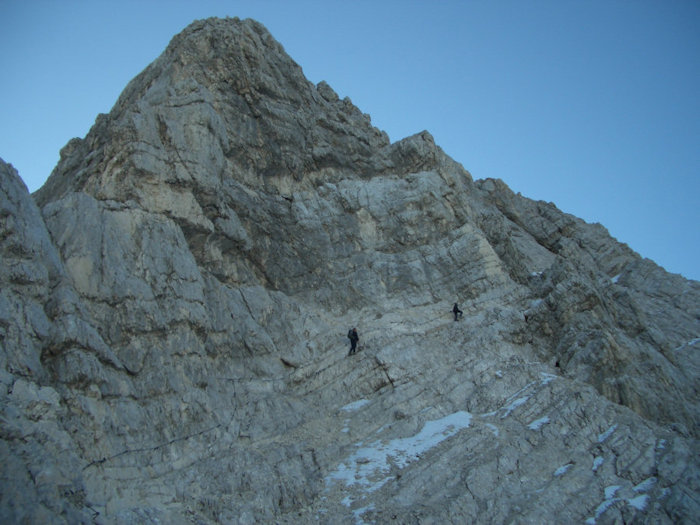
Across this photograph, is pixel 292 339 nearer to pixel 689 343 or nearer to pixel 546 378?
pixel 546 378

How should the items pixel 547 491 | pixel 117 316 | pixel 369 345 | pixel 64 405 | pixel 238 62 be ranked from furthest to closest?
pixel 238 62
pixel 369 345
pixel 117 316
pixel 547 491
pixel 64 405

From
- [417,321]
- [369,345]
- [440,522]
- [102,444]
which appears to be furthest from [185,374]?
[417,321]

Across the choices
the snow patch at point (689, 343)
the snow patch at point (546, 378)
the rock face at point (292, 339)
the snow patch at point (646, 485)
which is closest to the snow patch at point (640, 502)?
the rock face at point (292, 339)

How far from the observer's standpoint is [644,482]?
60.7ft

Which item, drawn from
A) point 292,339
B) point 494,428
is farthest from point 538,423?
point 292,339

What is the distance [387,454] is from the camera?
20375 millimetres

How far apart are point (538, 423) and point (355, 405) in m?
7.42

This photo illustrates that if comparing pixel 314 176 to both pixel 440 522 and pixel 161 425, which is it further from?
pixel 440 522

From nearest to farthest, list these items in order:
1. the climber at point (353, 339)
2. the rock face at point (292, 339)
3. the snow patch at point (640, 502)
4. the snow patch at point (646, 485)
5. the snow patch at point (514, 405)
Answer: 1. the rock face at point (292, 339)
2. the snow patch at point (640, 502)
3. the snow patch at point (646, 485)
4. the snow patch at point (514, 405)
5. the climber at point (353, 339)

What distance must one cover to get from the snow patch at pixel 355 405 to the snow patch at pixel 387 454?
233 cm

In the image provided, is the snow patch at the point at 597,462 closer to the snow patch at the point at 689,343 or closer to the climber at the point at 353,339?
the climber at the point at 353,339

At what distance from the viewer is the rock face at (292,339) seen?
17031mm

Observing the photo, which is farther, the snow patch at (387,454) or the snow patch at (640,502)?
the snow patch at (387,454)

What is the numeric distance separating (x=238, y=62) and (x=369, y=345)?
17793 millimetres
